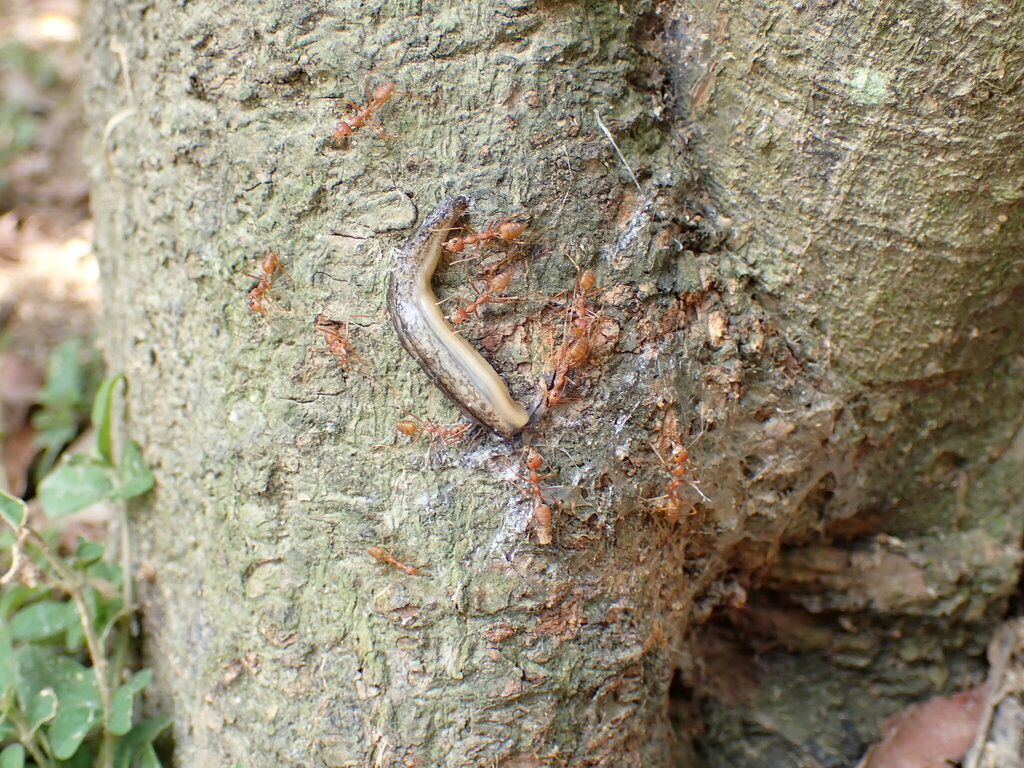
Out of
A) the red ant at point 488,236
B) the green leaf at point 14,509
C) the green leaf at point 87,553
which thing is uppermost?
the red ant at point 488,236

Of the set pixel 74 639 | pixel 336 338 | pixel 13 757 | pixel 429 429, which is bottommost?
pixel 13 757

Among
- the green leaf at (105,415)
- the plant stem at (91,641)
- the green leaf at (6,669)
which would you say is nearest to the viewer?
the green leaf at (6,669)

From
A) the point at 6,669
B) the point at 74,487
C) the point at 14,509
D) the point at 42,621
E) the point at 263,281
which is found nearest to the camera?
the point at 263,281

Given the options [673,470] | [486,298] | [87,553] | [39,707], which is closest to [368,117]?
[486,298]

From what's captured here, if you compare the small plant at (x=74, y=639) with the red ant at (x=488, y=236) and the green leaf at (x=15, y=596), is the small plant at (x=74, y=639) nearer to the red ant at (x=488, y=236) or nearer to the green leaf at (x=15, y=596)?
the green leaf at (x=15, y=596)

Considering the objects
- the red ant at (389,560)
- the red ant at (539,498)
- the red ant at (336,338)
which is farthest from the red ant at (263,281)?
the red ant at (539,498)

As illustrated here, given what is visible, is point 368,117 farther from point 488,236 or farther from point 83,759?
point 83,759

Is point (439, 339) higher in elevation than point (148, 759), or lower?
higher

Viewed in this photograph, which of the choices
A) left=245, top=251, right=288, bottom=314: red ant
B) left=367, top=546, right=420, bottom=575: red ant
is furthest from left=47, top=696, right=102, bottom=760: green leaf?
left=245, top=251, right=288, bottom=314: red ant
